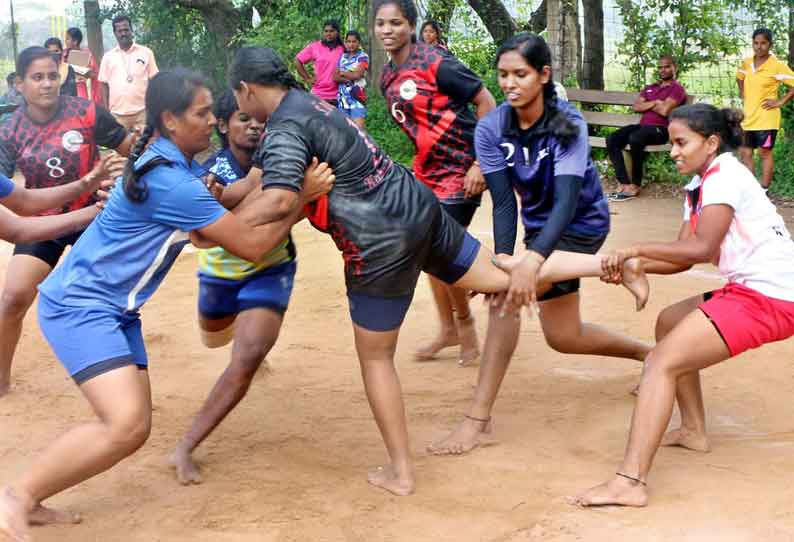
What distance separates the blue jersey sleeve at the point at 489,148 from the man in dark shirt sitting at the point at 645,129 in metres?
7.15

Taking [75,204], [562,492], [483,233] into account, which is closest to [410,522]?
[562,492]

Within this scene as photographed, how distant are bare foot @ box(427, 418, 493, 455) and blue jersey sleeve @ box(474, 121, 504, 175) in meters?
1.17

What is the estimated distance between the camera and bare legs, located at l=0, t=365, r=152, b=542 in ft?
12.1

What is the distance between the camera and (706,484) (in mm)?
4246

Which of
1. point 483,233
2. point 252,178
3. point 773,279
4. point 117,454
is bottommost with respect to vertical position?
point 483,233

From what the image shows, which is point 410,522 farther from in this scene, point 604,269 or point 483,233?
point 483,233

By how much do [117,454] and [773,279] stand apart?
8.42 feet

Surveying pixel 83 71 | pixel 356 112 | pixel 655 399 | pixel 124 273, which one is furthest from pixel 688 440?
pixel 83 71

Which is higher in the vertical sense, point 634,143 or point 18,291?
point 18,291

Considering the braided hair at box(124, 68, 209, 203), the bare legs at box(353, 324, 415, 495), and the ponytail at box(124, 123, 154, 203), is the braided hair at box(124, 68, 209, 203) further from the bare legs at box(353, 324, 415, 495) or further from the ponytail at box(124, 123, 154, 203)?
the bare legs at box(353, 324, 415, 495)

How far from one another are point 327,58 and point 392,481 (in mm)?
10173

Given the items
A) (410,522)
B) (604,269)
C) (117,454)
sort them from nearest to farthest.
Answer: (117,454) < (410,522) < (604,269)

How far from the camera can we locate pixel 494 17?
16000 millimetres

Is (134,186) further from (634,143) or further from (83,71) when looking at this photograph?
(83,71)
